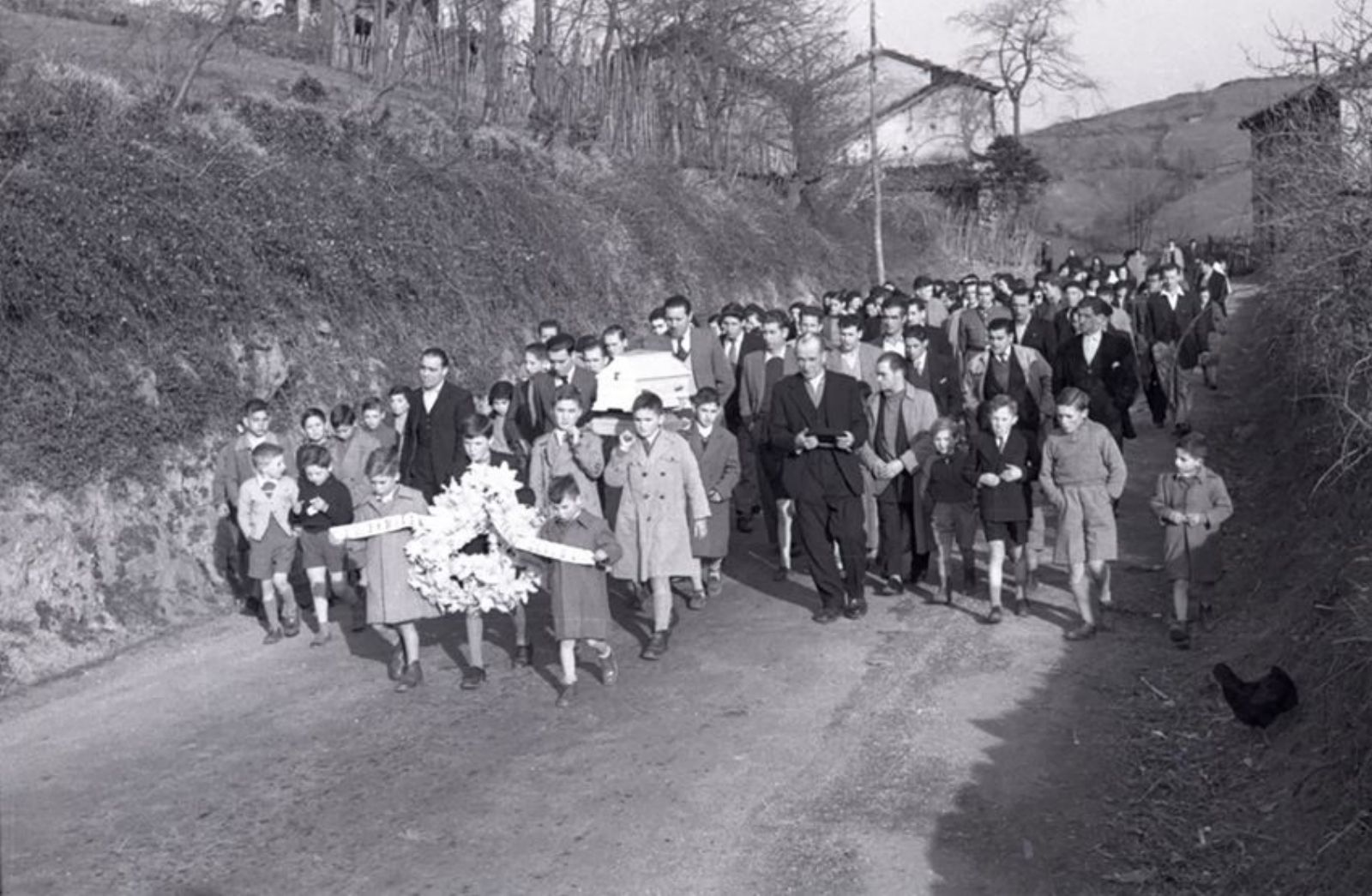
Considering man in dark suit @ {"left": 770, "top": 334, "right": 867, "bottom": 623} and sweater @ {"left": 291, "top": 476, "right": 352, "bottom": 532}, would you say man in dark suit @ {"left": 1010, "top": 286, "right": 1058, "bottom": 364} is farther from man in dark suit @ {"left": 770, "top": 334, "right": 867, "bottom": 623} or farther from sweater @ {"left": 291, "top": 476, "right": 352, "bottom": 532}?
sweater @ {"left": 291, "top": 476, "right": 352, "bottom": 532}

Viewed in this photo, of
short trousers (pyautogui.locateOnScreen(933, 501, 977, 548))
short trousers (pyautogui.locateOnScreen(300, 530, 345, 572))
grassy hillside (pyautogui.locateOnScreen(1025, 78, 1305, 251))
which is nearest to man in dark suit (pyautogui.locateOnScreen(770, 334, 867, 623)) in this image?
short trousers (pyautogui.locateOnScreen(933, 501, 977, 548))

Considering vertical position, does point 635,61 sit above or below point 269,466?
above

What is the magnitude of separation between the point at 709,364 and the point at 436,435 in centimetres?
305

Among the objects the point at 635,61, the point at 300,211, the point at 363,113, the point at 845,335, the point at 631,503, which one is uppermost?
the point at 635,61

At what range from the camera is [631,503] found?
1022 centimetres

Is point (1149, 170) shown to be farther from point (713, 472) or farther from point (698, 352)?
point (713, 472)

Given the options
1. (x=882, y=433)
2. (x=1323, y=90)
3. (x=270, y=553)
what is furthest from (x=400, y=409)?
(x=1323, y=90)

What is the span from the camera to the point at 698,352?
13625 mm

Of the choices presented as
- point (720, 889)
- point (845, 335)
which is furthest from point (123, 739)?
point (845, 335)

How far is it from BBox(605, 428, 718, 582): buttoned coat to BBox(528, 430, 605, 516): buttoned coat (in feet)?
1.73

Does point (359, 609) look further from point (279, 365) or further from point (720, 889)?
point (720, 889)

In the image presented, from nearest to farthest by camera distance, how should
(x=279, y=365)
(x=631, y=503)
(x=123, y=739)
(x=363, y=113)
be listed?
(x=123, y=739) → (x=631, y=503) → (x=279, y=365) → (x=363, y=113)

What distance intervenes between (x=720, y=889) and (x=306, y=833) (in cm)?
210

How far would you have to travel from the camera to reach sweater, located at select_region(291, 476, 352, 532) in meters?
10.8
